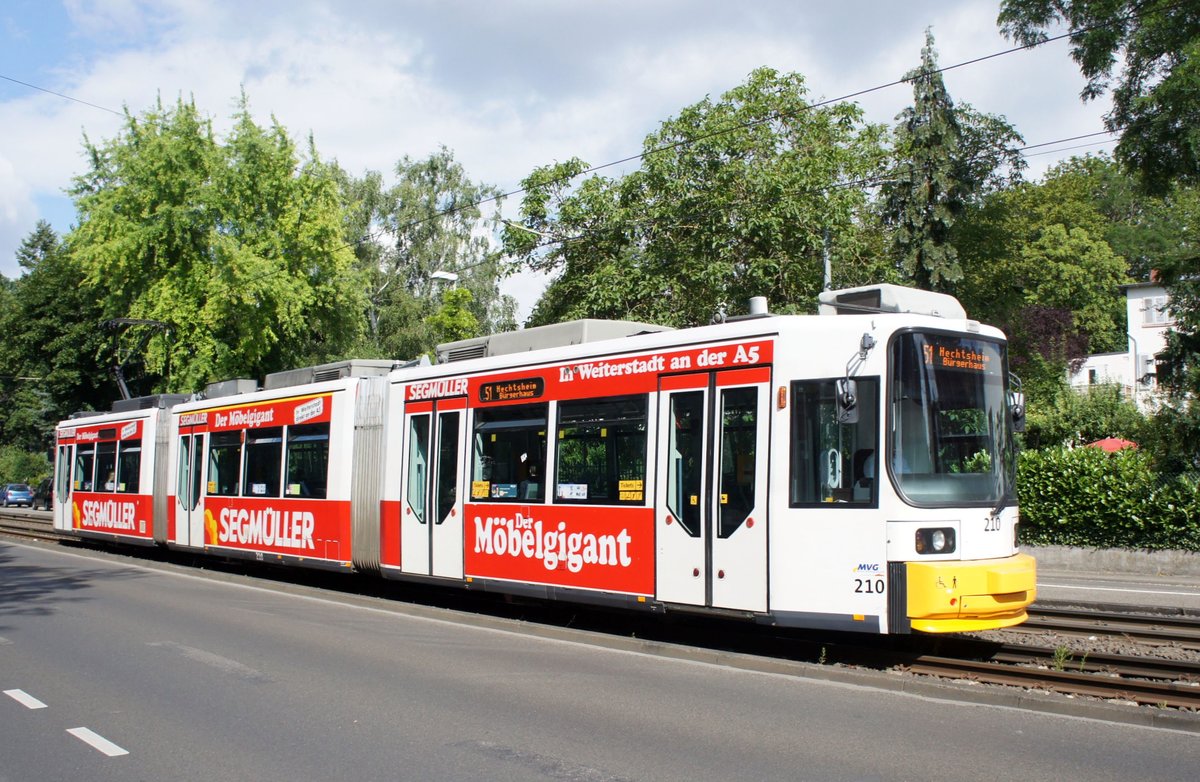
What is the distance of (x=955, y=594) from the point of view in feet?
29.7

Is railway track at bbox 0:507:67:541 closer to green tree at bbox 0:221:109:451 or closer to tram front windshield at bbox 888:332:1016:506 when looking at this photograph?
green tree at bbox 0:221:109:451

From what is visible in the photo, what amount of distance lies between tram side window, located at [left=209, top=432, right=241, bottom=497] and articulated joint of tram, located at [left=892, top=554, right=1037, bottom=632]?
13.3 metres

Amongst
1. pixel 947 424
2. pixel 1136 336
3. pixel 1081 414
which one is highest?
pixel 1136 336

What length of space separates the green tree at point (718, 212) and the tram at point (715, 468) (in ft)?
46.8

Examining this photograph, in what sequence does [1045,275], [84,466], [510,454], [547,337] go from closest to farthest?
[510,454], [547,337], [84,466], [1045,275]

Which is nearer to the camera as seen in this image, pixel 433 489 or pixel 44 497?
pixel 433 489

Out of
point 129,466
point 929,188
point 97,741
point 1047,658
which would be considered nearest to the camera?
point 97,741

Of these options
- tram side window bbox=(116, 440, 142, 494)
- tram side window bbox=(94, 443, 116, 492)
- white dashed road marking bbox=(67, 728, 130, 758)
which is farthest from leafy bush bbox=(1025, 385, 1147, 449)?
white dashed road marking bbox=(67, 728, 130, 758)

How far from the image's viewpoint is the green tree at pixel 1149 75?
2348 cm

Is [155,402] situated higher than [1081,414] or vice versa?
[1081,414]

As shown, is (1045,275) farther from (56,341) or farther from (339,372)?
(56,341)

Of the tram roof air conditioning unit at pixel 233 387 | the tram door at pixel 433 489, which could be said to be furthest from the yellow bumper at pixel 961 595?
the tram roof air conditioning unit at pixel 233 387

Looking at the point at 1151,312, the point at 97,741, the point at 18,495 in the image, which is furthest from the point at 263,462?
the point at 1151,312

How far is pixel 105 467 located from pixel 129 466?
1637 mm
